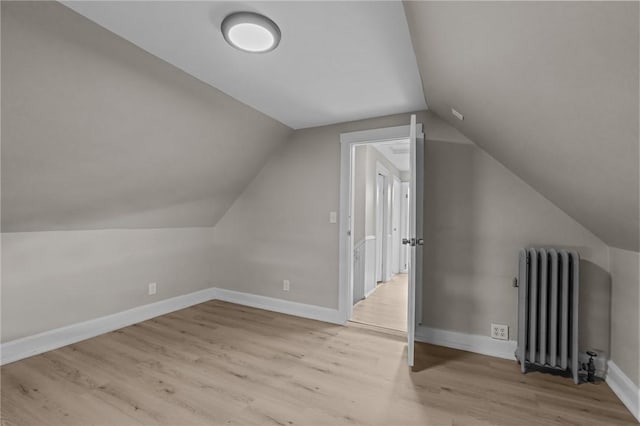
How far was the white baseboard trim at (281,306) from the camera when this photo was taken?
11.3 ft

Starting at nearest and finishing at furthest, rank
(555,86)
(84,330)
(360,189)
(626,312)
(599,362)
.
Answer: (555,86)
(626,312)
(599,362)
(84,330)
(360,189)

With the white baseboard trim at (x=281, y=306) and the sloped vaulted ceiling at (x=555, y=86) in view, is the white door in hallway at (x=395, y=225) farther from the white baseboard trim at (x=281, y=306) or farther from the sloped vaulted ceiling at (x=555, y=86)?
the sloped vaulted ceiling at (x=555, y=86)

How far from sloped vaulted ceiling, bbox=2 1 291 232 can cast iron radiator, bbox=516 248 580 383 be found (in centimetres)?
276

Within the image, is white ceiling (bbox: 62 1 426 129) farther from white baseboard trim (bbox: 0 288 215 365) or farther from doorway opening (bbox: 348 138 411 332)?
white baseboard trim (bbox: 0 288 215 365)

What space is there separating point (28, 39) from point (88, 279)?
2.19 m

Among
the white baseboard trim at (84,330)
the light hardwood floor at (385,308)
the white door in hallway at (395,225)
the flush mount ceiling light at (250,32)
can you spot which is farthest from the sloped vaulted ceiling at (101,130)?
the white door in hallway at (395,225)

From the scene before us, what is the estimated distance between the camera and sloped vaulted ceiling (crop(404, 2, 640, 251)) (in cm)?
82

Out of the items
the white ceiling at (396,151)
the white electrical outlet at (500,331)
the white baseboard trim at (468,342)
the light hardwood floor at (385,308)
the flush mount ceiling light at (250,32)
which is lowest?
the light hardwood floor at (385,308)

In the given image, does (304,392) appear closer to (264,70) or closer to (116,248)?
(264,70)

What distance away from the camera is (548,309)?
2367 millimetres

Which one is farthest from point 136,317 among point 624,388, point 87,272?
point 624,388

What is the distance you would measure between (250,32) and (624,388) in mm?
3185

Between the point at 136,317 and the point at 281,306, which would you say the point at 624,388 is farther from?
the point at 136,317

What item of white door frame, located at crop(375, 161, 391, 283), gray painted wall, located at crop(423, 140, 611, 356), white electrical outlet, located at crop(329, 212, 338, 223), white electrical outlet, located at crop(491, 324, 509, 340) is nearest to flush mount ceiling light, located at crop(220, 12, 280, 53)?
gray painted wall, located at crop(423, 140, 611, 356)
